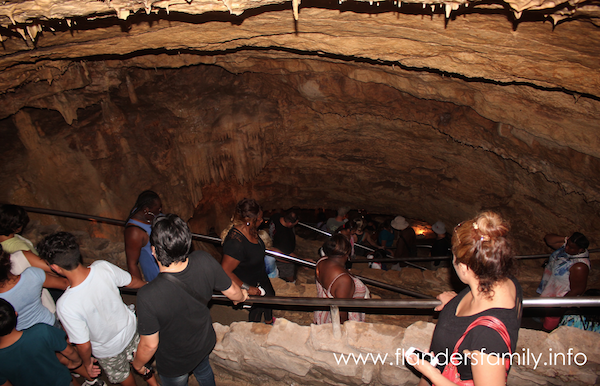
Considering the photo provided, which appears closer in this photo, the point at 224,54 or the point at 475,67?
the point at 475,67

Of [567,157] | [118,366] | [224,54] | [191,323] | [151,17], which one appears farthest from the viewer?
[224,54]

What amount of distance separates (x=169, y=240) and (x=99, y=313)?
895 mm

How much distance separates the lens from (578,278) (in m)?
3.66

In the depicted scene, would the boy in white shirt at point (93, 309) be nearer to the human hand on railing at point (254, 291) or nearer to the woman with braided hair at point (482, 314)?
the human hand on railing at point (254, 291)

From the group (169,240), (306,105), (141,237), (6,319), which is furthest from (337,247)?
(306,105)

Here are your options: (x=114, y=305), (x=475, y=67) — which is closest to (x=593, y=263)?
(x=475, y=67)

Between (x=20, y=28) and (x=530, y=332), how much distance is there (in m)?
4.88

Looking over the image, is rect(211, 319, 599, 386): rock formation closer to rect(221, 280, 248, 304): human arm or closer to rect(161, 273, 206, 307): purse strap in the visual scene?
rect(221, 280, 248, 304): human arm

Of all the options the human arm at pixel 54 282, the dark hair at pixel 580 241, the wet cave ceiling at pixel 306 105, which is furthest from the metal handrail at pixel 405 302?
the wet cave ceiling at pixel 306 105

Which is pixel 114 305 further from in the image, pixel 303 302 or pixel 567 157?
pixel 567 157

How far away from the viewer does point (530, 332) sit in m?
2.49

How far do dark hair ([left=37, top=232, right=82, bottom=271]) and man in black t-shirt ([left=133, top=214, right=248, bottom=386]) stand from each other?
0.60m

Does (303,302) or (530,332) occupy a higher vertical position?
(303,302)

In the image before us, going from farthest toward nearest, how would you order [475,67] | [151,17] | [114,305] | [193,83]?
[193,83] < [475,67] < [151,17] < [114,305]
